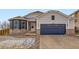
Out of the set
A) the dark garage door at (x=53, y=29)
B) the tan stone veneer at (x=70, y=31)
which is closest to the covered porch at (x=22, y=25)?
the dark garage door at (x=53, y=29)

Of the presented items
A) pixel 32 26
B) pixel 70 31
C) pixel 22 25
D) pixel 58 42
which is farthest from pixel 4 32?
pixel 70 31

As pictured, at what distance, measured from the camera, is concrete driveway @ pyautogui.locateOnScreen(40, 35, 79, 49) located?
2014mm

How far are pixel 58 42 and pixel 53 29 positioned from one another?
17 centimetres

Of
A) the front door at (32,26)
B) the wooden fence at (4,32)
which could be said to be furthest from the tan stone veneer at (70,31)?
the wooden fence at (4,32)

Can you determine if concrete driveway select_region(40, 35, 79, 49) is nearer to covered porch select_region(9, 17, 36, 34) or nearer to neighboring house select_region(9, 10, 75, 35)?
neighboring house select_region(9, 10, 75, 35)

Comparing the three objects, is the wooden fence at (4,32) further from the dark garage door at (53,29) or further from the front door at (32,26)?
the dark garage door at (53,29)

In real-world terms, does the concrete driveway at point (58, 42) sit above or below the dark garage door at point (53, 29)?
below

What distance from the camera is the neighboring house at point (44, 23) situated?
2037mm

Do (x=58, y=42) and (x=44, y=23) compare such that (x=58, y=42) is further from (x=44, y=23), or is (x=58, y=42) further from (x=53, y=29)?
(x=44, y=23)

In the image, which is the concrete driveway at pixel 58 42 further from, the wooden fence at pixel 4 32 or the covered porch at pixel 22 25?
the wooden fence at pixel 4 32

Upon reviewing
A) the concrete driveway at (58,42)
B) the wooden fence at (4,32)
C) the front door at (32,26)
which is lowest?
the concrete driveway at (58,42)

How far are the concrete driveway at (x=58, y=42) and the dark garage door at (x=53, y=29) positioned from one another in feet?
0.14

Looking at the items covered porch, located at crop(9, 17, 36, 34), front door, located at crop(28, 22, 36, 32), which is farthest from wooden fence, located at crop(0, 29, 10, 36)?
front door, located at crop(28, 22, 36, 32)
